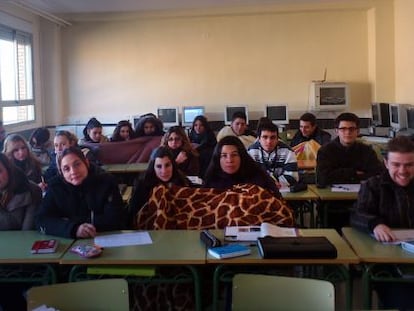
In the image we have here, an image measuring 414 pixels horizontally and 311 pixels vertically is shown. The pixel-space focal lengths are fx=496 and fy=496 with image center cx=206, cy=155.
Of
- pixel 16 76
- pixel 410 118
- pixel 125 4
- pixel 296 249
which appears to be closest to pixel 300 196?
pixel 296 249

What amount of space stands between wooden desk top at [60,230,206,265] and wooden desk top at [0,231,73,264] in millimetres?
72

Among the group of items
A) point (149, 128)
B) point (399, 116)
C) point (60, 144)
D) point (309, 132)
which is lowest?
point (60, 144)

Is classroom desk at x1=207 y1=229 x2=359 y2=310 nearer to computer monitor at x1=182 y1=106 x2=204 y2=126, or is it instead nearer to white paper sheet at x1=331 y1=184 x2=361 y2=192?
white paper sheet at x1=331 y1=184 x2=361 y2=192

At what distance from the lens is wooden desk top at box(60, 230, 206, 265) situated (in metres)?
2.52

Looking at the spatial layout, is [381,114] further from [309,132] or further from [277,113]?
[309,132]

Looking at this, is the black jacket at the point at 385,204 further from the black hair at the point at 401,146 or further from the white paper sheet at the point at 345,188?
the white paper sheet at the point at 345,188

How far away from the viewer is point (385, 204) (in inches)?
116

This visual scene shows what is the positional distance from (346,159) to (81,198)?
2583mm

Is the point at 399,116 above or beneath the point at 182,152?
above

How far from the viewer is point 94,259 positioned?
253 cm

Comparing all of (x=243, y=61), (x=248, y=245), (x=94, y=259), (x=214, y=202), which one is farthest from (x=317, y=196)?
(x=243, y=61)

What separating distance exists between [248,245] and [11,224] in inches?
61.1

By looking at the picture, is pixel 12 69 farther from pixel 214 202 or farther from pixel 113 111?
pixel 214 202

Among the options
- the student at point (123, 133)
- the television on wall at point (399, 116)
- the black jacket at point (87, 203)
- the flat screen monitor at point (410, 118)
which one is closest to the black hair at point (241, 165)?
the black jacket at point (87, 203)
